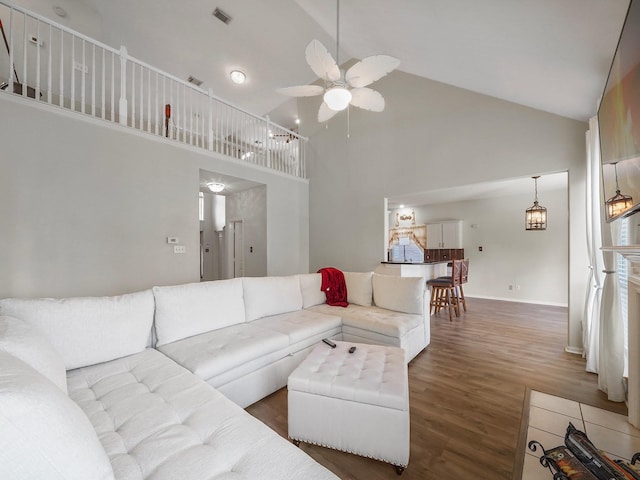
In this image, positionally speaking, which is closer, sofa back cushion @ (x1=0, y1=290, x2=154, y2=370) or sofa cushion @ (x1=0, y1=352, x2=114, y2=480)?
sofa cushion @ (x1=0, y1=352, x2=114, y2=480)

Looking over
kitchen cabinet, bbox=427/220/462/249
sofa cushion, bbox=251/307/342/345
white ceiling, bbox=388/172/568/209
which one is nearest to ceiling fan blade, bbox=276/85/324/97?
sofa cushion, bbox=251/307/342/345

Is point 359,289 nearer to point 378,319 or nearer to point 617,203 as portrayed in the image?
point 378,319

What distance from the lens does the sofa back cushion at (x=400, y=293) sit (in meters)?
3.04

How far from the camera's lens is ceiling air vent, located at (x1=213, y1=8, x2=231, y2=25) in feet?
13.7

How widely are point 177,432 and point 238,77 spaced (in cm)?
603

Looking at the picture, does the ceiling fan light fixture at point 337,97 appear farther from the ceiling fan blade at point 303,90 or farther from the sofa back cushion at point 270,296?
the sofa back cushion at point 270,296

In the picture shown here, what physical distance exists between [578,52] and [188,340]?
356 cm

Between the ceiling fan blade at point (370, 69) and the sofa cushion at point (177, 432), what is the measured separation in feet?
8.53

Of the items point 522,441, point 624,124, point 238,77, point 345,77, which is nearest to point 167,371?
point 522,441

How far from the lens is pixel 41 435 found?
61 centimetres

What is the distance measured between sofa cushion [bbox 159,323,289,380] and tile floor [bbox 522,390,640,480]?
1.75m

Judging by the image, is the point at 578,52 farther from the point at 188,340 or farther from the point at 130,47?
the point at 130,47

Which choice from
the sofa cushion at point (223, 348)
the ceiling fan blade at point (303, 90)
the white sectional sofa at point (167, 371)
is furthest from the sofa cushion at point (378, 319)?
the ceiling fan blade at point (303, 90)

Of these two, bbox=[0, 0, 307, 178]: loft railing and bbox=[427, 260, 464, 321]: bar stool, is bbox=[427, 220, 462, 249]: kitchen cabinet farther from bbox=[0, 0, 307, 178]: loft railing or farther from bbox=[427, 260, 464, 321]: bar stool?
bbox=[0, 0, 307, 178]: loft railing
